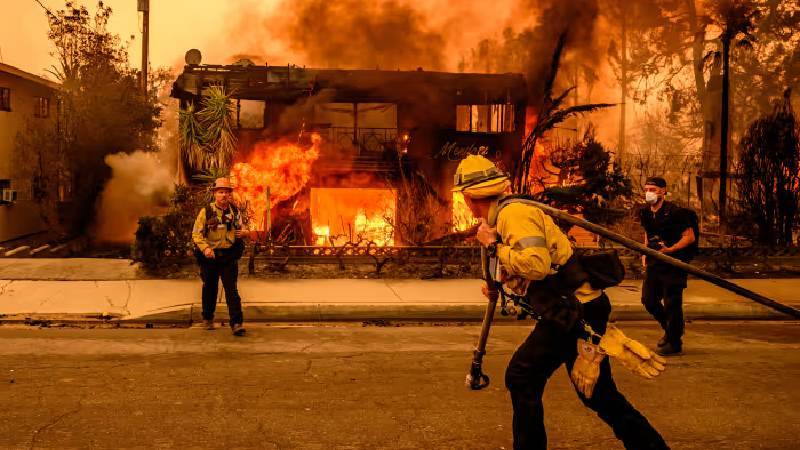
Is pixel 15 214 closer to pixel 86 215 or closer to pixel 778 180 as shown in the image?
pixel 86 215

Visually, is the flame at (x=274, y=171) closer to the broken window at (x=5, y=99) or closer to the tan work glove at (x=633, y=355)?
the broken window at (x=5, y=99)

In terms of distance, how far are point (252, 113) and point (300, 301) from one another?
9802 mm

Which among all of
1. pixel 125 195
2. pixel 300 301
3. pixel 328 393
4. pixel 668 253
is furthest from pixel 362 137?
pixel 328 393

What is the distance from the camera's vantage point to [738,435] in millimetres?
5320

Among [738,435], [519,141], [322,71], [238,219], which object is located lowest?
[738,435]

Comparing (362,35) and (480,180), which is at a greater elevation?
(362,35)

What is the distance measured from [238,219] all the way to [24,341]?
7.87 ft

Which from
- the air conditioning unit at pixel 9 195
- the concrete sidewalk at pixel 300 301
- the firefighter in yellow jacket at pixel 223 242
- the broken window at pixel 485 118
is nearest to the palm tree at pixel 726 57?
the concrete sidewalk at pixel 300 301

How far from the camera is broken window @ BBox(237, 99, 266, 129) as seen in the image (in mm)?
19156

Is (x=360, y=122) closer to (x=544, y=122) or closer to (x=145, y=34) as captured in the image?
(x=544, y=122)

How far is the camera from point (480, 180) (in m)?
4.19

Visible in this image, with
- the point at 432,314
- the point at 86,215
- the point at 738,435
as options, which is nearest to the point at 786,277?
the point at 432,314

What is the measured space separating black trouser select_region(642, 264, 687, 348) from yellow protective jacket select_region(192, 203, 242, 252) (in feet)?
13.8

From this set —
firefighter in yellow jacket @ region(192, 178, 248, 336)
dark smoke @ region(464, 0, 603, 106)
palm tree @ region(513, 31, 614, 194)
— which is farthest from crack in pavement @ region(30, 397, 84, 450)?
dark smoke @ region(464, 0, 603, 106)
